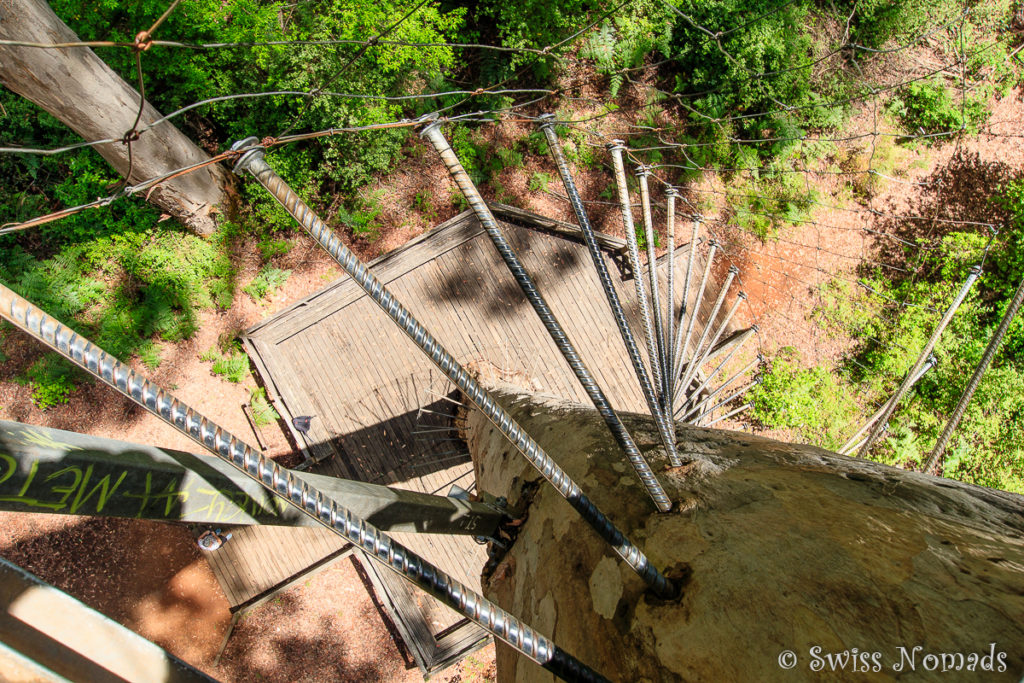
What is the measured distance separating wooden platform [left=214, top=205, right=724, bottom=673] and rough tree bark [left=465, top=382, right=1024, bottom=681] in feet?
18.1

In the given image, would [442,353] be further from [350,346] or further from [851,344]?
[851,344]

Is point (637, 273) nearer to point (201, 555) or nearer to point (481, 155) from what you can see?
point (481, 155)

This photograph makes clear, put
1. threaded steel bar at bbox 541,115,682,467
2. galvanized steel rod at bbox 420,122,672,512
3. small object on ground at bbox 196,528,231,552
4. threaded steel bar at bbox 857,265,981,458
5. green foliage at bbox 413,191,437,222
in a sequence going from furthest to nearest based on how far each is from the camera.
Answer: green foliage at bbox 413,191,437,222
small object on ground at bbox 196,528,231,552
threaded steel bar at bbox 857,265,981,458
threaded steel bar at bbox 541,115,682,467
galvanized steel rod at bbox 420,122,672,512

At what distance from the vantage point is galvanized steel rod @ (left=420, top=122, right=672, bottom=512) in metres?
2.23

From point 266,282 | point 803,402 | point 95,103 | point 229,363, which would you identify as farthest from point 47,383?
point 803,402

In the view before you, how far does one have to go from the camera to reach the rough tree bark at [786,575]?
1440 mm

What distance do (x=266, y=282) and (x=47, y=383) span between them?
11.6 feet

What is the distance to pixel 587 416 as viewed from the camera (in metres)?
3.73

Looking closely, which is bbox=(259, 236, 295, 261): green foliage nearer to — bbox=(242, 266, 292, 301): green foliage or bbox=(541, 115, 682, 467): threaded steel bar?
bbox=(242, 266, 292, 301): green foliage

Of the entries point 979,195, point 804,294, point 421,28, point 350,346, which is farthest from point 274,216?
point 979,195

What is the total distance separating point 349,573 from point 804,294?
442 inches

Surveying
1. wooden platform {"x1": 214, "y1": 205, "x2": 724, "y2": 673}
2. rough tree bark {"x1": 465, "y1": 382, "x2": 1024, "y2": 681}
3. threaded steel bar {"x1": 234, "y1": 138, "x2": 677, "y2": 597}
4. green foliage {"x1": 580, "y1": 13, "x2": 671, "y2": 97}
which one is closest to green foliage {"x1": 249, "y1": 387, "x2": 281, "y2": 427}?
wooden platform {"x1": 214, "y1": 205, "x2": 724, "y2": 673}

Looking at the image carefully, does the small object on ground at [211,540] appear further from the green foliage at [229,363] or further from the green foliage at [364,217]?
the green foliage at [364,217]

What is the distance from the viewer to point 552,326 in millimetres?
2623
